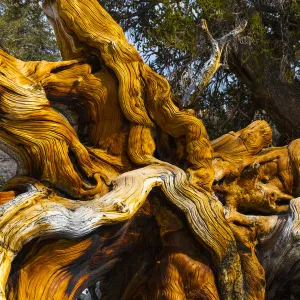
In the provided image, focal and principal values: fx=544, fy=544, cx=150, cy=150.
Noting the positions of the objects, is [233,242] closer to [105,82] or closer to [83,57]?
[105,82]

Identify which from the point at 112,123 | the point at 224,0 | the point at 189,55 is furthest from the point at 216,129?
the point at 112,123

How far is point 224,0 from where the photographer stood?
5961mm

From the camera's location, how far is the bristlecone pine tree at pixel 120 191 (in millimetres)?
3112

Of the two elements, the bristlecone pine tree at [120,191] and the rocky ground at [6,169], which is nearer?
the bristlecone pine tree at [120,191]

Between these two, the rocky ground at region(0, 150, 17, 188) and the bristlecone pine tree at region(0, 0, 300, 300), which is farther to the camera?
the rocky ground at region(0, 150, 17, 188)

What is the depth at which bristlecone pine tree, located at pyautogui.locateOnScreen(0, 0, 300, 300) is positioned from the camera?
10.2ft

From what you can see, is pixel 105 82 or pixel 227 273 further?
pixel 105 82

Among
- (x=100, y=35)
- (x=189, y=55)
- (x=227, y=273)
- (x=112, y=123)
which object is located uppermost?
(x=189, y=55)

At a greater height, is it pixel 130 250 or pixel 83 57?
pixel 83 57

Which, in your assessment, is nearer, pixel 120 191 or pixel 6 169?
pixel 120 191

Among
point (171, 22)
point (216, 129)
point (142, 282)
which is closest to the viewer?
point (142, 282)

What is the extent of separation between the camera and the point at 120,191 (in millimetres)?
3281

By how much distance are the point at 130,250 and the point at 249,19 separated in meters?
3.38

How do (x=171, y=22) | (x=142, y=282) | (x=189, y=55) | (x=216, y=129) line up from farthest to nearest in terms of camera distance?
(x=216, y=129)
(x=189, y=55)
(x=171, y=22)
(x=142, y=282)
